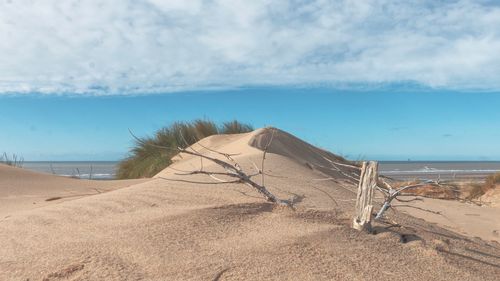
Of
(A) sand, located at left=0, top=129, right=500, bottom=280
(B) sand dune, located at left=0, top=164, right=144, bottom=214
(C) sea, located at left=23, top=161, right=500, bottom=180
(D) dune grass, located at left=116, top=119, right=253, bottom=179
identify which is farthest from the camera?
(C) sea, located at left=23, top=161, right=500, bottom=180

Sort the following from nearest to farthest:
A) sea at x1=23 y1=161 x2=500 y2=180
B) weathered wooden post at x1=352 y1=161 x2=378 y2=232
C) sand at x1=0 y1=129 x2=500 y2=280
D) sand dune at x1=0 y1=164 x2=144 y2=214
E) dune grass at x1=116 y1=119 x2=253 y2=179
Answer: sand at x1=0 y1=129 x2=500 y2=280 < weathered wooden post at x1=352 y1=161 x2=378 y2=232 < sand dune at x1=0 y1=164 x2=144 y2=214 < dune grass at x1=116 y1=119 x2=253 y2=179 < sea at x1=23 y1=161 x2=500 y2=180

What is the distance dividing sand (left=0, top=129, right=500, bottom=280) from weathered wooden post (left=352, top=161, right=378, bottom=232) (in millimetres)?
77

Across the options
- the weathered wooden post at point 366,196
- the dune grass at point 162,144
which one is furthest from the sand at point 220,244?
the dune grass at point 162,144

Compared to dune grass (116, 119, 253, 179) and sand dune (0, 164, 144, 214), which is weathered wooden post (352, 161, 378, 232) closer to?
sand dune (0, 164, 144, 214)

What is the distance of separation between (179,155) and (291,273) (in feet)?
21.5

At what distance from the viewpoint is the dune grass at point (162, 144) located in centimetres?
925

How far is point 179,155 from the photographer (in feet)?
28.3

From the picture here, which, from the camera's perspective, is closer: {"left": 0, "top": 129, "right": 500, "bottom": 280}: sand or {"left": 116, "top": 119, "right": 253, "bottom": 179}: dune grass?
{"left": 0, "top": 129, "right": 500, "bottom": 280}: sand

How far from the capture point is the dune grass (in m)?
9.25

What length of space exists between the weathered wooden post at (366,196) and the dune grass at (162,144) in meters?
6.17

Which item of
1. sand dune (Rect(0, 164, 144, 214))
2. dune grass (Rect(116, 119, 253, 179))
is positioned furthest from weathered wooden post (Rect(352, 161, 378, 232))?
dune grass (Rect(116, 119, 253, 179))

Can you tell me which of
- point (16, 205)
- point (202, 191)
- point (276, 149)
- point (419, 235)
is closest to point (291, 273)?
point (419, 235)

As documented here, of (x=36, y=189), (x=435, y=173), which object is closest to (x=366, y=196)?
(x=36, y=189)

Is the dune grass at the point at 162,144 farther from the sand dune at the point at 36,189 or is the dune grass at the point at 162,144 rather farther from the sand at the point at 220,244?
the sand at the point at 220,244
